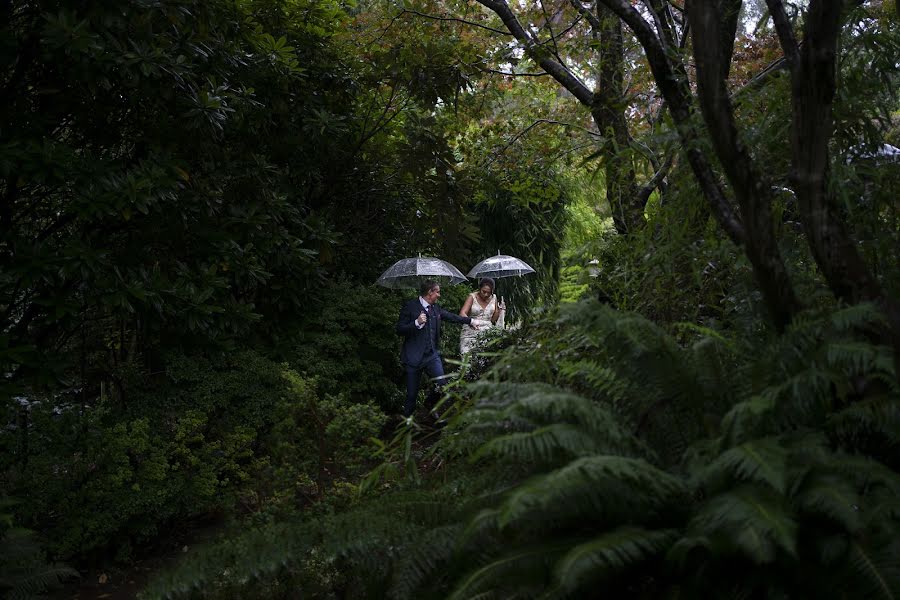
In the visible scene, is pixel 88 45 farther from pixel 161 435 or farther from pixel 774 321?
pixel 774 321

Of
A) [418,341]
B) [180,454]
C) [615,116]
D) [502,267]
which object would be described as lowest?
[180,454]

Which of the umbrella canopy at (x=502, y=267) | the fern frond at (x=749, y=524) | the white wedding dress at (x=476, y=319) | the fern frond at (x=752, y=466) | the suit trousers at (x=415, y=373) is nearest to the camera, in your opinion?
the fern frond at (x=749, y=524)

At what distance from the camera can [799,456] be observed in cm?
232

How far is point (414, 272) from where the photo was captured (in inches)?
397

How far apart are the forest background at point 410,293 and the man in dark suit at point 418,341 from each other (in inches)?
17.9

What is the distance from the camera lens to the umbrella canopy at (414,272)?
10102 mm

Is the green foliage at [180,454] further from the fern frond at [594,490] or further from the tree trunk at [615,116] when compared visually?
the fern frond at [594,490]

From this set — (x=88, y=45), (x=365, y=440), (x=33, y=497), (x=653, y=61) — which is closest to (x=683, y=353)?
(x=653, y=61)

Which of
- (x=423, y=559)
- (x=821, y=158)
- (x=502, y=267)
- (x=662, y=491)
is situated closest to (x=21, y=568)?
(x=423, y=559)

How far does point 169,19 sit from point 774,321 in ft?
15.6

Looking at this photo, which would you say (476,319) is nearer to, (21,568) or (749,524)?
(21,568)

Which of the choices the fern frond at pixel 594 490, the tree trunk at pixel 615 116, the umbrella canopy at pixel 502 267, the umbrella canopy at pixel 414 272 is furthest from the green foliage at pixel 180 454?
the umbrella canopy at pixel 502 267

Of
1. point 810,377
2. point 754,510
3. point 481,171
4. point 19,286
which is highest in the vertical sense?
point 481,171

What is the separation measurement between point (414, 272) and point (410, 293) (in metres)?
0.91
